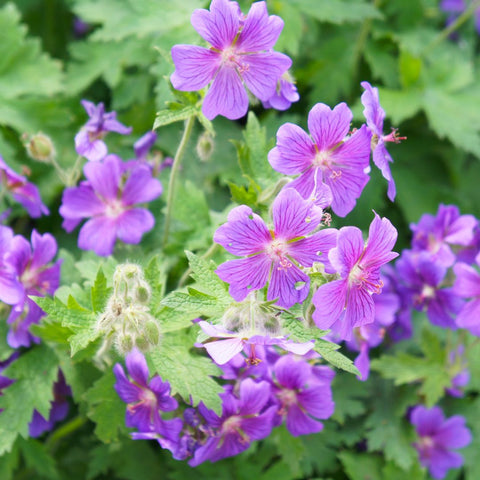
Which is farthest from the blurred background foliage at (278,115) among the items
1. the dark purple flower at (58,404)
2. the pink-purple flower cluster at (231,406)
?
the pink-purple flower cluster at (231,406)

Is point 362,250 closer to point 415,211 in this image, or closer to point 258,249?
point 258,249

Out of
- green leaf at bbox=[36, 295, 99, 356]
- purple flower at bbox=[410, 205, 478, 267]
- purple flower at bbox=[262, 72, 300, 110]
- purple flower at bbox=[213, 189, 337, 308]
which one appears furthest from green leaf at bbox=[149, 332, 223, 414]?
purple flower at bbox=[410, 205, 478, 267]

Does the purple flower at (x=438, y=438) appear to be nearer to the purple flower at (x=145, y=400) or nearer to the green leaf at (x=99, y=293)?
the purple flower at (x=145, y=400)

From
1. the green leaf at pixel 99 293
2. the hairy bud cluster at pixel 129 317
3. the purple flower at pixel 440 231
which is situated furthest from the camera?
the purple flower at pixel 440 231

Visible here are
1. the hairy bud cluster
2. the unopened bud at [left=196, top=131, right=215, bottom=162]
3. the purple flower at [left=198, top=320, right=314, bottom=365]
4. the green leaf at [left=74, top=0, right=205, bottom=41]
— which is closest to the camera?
the purple flower at [left=198, top=320, right=314, bottom=365]

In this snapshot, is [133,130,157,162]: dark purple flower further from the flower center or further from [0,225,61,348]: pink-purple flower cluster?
[0,225,61,348]: pink-purple flower cluster

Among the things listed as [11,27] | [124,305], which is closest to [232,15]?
[124,305]

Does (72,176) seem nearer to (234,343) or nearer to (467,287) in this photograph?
(234,343)
